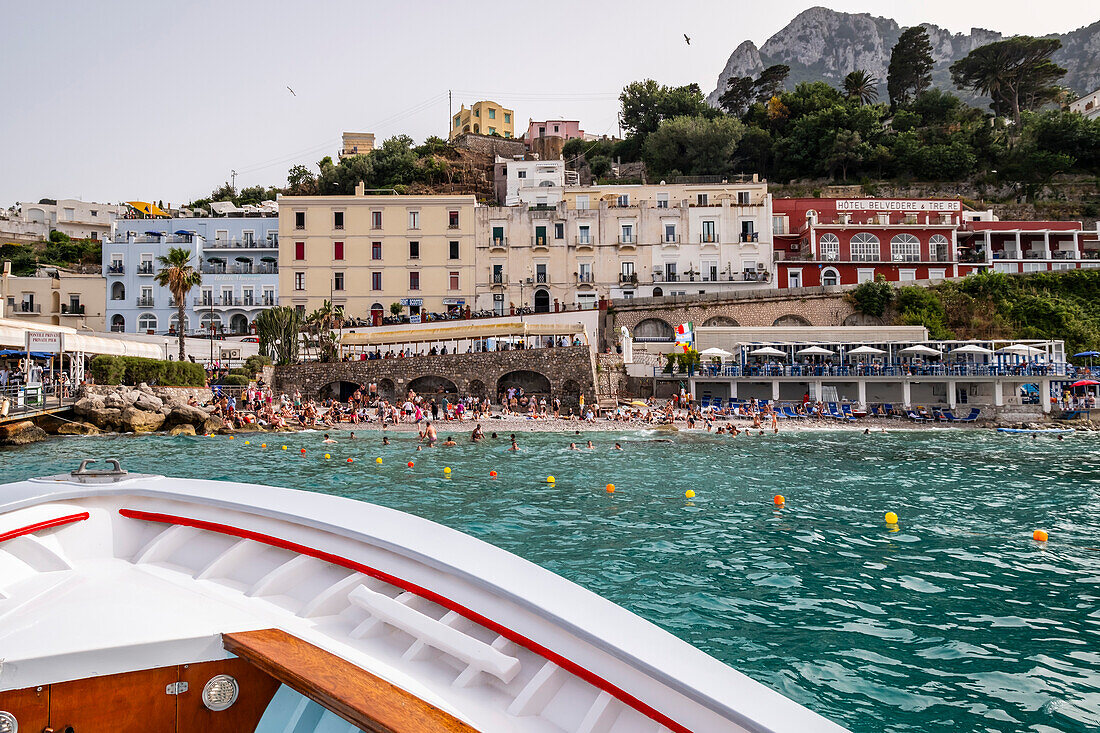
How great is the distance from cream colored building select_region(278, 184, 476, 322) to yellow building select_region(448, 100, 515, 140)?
39.0 meters

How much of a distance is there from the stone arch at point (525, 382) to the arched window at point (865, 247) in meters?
24.7

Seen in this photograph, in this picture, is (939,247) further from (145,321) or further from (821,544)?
(145,321)

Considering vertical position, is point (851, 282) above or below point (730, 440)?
above

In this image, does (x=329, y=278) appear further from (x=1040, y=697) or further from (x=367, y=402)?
(x=1040, y=697)

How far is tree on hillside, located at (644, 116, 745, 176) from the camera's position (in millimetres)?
55750

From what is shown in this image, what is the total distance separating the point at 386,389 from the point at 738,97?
5437 centimetres

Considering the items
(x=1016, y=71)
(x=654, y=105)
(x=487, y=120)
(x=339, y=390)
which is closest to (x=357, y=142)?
(x=487, y=120)

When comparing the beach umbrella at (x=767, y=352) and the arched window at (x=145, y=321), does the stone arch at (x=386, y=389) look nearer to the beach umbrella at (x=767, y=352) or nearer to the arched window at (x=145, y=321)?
the beach umbrella at (x=767, y=352)

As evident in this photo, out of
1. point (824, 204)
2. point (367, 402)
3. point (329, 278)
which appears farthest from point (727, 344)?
point (329, 278)

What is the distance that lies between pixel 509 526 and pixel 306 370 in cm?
2568

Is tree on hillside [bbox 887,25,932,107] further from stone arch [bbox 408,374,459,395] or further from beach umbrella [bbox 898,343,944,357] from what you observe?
stone arch [bbox 408,374,459,395]

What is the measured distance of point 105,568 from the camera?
10.3 ft

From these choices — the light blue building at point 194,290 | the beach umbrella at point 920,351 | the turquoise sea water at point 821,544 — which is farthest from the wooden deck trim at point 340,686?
the light blue building at point 194,290

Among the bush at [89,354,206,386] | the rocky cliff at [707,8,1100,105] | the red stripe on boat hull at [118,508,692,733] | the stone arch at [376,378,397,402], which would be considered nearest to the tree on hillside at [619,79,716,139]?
the stone arch at [376,378,397,402]
